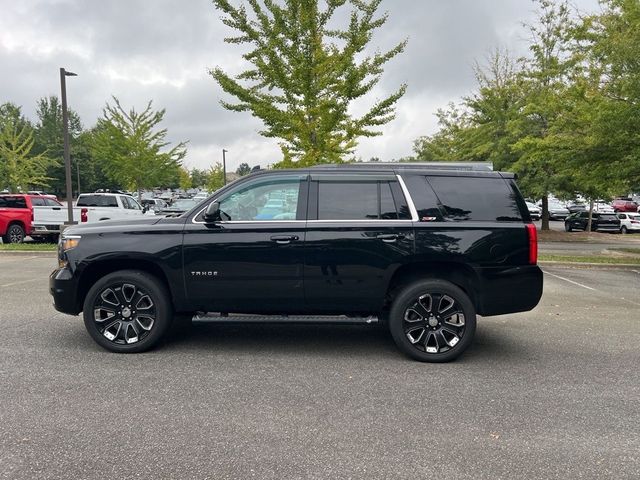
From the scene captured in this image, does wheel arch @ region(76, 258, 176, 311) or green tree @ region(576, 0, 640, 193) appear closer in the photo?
wheel arch @ region(76, 258, 176, 311)

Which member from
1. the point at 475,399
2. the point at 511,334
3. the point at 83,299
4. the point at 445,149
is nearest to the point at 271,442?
the point at 475,399

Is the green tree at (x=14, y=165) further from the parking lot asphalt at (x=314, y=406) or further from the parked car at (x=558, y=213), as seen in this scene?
the parked car at (x=558, y=213)

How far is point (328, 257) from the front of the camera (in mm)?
4680

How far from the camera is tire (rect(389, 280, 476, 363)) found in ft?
15.3

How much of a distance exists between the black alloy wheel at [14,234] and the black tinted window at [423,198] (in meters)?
15.9

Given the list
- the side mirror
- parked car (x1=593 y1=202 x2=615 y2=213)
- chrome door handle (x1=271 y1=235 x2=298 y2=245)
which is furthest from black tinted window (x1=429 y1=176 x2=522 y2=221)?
parked car (x1=593 y1=202 x2=615 y2=213)

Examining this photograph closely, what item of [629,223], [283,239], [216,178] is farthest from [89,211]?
[216,178]

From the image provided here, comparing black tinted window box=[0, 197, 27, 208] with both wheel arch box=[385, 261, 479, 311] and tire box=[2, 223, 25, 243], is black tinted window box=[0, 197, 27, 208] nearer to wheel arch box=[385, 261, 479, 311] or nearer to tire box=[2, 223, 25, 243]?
tire box=[2, 223, 25, 243]

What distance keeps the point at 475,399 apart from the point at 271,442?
1736mm

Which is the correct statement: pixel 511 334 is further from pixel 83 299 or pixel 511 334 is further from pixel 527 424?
pixel 83 299

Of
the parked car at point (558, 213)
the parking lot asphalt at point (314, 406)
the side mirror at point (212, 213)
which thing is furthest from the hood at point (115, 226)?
the parked car at point (558, 213)

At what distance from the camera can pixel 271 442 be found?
3.13m

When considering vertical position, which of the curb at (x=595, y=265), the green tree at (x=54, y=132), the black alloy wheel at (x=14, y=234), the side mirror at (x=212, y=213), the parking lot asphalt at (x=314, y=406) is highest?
the green tree at (x=54, y=132)

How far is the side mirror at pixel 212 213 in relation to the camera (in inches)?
184
